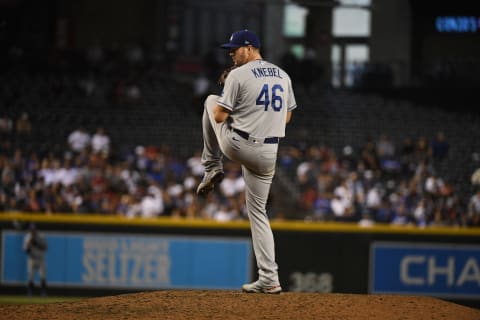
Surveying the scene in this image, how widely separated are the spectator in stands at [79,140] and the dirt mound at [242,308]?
9341 millimetres

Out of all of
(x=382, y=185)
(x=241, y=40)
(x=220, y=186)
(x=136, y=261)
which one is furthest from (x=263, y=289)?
(x=382, y=185)

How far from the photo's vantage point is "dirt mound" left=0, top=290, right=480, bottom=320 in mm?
5789

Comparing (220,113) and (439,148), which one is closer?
(220,113)

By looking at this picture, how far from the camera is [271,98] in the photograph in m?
5.99

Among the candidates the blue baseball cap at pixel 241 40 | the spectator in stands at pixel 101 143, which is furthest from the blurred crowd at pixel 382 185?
the blue baseball cap at pixel 241 40

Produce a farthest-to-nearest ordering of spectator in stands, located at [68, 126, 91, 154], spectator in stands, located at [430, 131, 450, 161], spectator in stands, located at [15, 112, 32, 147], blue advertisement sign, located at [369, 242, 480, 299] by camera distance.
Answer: spectator in stands, located at [430, 131, 450, 161] < spectator in stands, located at [15, 112, 32, 147] < spectator in stands, located at [68, 126, 91, 154] < blue advertisement sign, located at [369, 242, 480, 299]

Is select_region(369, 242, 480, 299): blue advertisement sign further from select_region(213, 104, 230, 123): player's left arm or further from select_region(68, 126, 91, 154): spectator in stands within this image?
select_region(213, 104, 230, 123): player's left arm

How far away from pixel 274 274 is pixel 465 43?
16.6 meters

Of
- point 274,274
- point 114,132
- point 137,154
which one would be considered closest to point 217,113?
point 274,274

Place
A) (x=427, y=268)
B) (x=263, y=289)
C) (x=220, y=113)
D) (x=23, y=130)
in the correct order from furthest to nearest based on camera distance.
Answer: (x=23, y=130) < (x=427, y=268) < (x=263, y=289) < (x=220, y=113)

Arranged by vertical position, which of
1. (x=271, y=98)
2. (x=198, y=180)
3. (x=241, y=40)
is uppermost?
(x=241, y=40)

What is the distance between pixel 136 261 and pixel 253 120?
8275 millimetres

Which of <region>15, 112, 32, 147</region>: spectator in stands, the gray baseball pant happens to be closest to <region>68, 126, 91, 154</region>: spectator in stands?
<region>15, 112, 32, 147</region>: spectator in stands

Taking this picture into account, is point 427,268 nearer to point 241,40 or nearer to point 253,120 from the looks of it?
point 253,120
